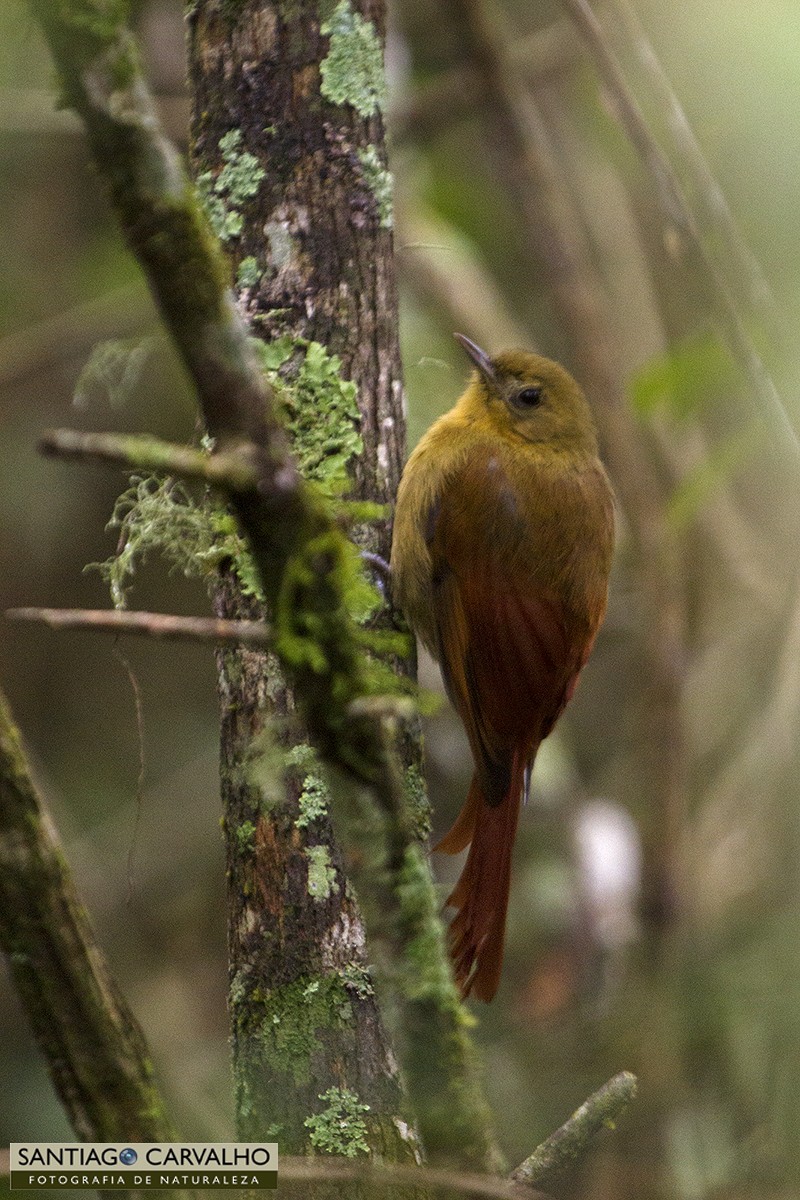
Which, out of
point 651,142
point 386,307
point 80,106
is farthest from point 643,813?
point 80,106

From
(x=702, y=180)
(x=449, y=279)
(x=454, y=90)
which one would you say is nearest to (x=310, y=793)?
(x=702, y=180)

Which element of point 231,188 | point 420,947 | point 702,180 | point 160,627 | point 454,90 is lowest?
point 420,947

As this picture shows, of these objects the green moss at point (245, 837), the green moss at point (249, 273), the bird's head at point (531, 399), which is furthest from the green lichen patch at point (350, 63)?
the green moss at point (245, 837)

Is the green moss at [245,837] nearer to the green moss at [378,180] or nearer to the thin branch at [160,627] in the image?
the thin branch at [160,627]

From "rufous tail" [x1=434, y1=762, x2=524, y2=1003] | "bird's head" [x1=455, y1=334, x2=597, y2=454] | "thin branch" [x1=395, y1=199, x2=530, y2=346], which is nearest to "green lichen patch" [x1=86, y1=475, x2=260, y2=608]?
"rufous tail" [x1=434, y1=762, x2=524, y2=1003]

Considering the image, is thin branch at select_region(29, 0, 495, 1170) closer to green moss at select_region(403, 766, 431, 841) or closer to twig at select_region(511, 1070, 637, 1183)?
twig at select_region(511, 1070, 637, 1183)

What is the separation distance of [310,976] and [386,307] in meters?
1.19

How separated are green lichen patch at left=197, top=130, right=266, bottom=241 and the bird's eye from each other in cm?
128

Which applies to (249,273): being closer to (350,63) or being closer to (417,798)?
(350,63)

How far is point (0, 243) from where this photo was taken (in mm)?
5074

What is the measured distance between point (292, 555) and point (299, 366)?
3.57ft

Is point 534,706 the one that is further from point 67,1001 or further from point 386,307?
point 67,1001

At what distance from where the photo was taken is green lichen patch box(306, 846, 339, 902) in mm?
1960

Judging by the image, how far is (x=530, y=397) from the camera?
3.40m
